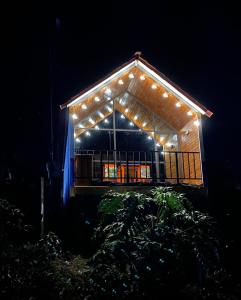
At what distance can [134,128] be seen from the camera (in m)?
10.7

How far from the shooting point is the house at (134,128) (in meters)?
9.10

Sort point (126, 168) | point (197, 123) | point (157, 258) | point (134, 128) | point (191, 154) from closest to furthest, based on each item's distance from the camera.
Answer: point (157, 258)
point (197, 123)
point (126, 168)
point (191, 154)
point (134, 128)

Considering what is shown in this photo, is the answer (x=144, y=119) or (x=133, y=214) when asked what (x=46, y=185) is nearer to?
(x=133, y=214)

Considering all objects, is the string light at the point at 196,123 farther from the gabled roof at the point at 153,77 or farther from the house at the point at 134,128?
the gabled roof at the point at 153,77

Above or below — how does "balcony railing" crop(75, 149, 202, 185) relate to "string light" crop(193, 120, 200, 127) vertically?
below

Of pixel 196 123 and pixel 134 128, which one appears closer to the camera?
pixel 196 123

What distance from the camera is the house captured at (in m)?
9.10

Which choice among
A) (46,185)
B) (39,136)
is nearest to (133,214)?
(46,185)

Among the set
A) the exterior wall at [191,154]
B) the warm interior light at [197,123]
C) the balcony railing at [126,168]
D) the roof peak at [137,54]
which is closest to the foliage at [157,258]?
the balcony railing at [126,168]

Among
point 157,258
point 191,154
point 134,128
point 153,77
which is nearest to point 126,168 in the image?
point 134,128

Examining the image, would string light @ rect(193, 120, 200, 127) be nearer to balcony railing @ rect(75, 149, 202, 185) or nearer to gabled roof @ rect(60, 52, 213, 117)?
gabled roof @ rect(60, 52, 213, 117)

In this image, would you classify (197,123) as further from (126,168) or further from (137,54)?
(137,54)

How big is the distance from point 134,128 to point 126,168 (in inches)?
64.2

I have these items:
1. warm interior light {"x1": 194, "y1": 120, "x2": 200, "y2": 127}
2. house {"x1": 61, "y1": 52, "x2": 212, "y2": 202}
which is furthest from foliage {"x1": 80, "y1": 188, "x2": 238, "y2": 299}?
warm interior light {"x1": 194, "y1": 120, "x2": 200, "y2": 127}
